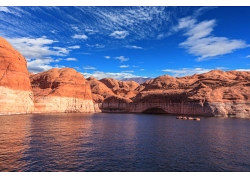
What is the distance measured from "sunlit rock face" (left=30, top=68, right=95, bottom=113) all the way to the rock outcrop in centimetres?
2345

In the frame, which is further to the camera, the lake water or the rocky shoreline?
the rocky shoreline

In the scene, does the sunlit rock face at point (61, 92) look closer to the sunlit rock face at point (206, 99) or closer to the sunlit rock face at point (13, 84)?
the sunlit rock face at point (13, 84)

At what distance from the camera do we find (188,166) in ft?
68.3

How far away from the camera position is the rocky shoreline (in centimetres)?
8500

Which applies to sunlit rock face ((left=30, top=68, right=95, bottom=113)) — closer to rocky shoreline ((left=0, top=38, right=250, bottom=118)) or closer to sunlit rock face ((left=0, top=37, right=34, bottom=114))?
rocky shoreline ((left=0, top=38, right=250, bottom=118))

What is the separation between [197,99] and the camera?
102 metres

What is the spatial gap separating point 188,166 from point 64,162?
11356mm

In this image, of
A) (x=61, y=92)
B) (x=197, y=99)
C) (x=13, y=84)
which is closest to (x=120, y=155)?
(x=13, y=84)

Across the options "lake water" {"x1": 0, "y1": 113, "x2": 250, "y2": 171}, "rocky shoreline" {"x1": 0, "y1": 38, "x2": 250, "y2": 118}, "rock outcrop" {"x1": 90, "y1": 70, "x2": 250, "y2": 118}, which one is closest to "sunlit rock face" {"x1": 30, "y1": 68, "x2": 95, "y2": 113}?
"rocky shoreline" {"x1": 0, "y1": 38, "x2": 250, "y2": 118}

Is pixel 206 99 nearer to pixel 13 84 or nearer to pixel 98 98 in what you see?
pixel 13 84

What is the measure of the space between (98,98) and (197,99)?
244 ft

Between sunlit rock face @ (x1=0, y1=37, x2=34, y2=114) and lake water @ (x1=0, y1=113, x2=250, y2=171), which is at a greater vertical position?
sunlit rock face @ (x1=0, y1=37, x2=34, y2=114)
